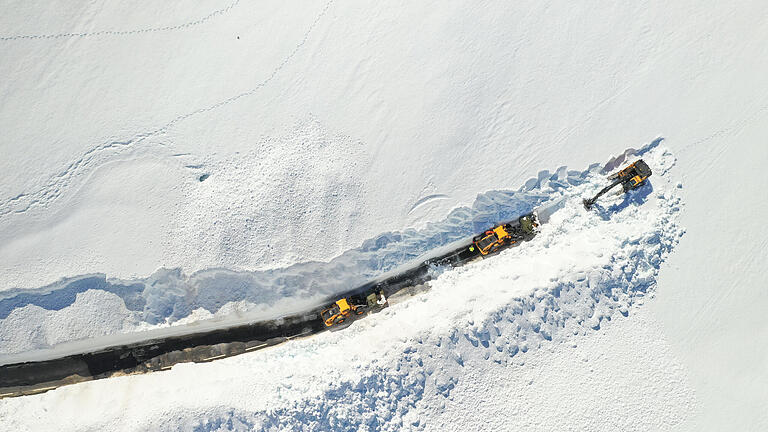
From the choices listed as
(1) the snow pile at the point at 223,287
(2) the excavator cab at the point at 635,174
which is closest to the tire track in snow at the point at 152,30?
(1) the snow pile at the point at 223,287

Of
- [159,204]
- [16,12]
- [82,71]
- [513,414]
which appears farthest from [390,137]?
[16,12]

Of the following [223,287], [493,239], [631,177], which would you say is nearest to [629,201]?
[631,177]

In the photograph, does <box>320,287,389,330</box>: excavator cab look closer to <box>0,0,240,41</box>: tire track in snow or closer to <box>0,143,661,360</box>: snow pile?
<box>0,143,661,360</box>: snow pile

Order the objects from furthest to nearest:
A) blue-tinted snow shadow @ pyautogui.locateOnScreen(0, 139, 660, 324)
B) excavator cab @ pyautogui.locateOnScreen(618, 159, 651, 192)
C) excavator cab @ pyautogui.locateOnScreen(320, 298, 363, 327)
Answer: blue-tinted snow shadow @ pyautogui.locateOnScreen(0, 139, 660, 324), excavator cab @ pyautogui.locateOnScreen(320, 298, 363, 327), excavator cab @ pyautogui.locateOnScreen(618, 159, 651, 192)

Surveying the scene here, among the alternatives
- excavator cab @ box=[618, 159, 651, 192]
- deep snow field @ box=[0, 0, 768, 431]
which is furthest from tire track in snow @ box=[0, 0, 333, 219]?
excavator cab @ box=[618, 159, 651, 192]

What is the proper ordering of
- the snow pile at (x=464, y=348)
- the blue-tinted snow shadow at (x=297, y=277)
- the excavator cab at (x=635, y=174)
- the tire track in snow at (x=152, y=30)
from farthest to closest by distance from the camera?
the tire track in snow at (x=152, y=30), the blue-tinted snow shadow at (x=297, y=277), the excavator cab at (x=635, y=174), the snow pile at (x=464, y=348)

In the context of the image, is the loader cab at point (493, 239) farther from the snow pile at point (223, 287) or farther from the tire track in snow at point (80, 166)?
the tire track in snow at point (80, 166)
